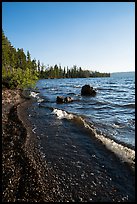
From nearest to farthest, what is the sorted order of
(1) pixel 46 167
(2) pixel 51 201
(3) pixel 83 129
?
1. (2) pixel 51 201
2. (1) pixel 46 167
3. (3) pixel 83 129

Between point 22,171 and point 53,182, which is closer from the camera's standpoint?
point 53,182

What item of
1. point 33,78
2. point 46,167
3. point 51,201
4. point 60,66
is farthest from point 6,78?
point 60,66

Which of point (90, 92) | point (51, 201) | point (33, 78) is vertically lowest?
point (51, 201)

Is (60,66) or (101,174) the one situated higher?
(60,66)

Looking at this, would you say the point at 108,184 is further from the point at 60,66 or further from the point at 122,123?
the point at 60,66

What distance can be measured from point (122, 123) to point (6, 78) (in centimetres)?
2620

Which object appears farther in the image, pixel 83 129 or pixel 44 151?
pixel 83 129

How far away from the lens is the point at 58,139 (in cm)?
1241

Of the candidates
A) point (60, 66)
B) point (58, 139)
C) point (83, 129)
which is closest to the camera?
point (58, 139)

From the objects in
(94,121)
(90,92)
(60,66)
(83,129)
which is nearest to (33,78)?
(90,92)

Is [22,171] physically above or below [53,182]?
above

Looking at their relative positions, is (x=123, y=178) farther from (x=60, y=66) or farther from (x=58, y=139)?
(x=60, y=66)

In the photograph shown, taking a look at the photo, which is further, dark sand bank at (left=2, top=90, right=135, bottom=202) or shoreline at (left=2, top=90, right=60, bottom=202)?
dark sand bank at (left=2, top=90, right=135, bottom=202)

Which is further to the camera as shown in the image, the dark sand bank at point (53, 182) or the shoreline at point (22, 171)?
the dark sand bank at point (53, 182)
